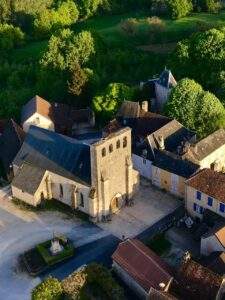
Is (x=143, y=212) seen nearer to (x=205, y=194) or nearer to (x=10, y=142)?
(x=205, y=194)

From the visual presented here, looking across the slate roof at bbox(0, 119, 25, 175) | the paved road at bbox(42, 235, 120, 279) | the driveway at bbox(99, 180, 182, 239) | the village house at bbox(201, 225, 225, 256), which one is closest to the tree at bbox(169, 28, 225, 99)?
the driveway at bbox(99, 180, 182, 239)

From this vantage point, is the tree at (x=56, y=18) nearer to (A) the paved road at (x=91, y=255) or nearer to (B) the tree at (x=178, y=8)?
(B) the tree at (x=178, y=8)

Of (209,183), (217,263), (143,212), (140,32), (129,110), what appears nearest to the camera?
(217,263)

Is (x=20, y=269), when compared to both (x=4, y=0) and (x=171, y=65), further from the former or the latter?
(x=4, y=0)

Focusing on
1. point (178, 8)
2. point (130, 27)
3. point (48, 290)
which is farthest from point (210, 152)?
point (178, 8)

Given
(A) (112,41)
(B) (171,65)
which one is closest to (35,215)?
(B) (171,65)

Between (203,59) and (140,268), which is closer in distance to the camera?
(140,268)
